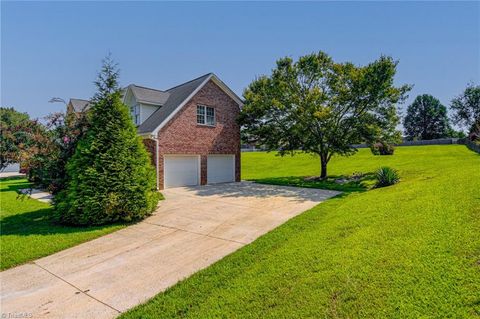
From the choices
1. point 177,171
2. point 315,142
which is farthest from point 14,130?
point 315,142

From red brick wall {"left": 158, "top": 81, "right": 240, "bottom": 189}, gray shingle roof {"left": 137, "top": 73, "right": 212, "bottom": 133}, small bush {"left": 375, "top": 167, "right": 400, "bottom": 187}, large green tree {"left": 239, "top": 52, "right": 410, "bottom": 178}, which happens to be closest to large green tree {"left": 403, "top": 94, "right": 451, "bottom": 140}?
large green tree {"left": 239, "top": 52, "right": 410, "bottom": 178}

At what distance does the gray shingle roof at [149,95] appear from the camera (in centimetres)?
1702

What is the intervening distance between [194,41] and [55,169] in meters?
8.76

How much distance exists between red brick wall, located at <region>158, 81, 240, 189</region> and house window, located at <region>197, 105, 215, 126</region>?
262 millimetres

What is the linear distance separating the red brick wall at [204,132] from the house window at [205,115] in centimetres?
26

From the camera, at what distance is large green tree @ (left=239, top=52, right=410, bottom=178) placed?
14469 mm

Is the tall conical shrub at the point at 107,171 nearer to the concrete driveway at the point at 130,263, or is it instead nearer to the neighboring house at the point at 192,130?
the concrete driveway at the point at 130,263

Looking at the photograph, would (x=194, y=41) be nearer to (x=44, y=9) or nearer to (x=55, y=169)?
(x=44, y=9)

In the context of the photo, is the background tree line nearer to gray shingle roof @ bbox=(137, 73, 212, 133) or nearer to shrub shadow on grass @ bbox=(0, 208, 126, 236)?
shrub shadow on grass @ bbox=(0, 208, 126, 236)

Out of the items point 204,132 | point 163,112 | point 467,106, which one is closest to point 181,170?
point 204,132

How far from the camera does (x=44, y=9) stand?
8648 mm

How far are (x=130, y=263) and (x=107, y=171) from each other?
12.4 feet

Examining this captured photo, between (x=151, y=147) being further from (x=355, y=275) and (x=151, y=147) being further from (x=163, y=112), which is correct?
(x=355, y=275)

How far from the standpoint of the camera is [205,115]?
54.3ft
